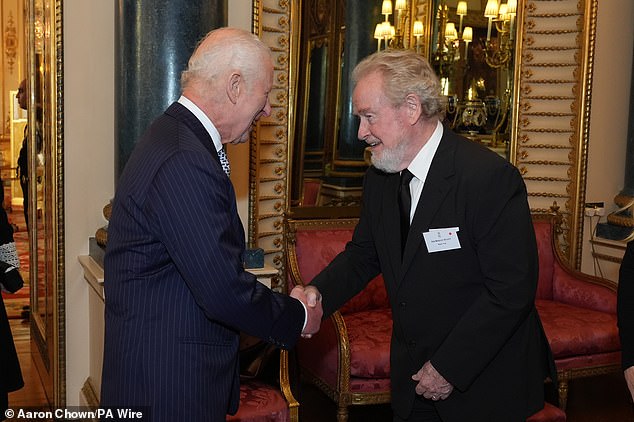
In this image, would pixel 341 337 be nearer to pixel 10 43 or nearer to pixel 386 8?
pixel 386 8

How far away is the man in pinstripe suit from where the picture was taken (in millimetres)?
1896

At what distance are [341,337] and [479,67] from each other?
258 centimetres

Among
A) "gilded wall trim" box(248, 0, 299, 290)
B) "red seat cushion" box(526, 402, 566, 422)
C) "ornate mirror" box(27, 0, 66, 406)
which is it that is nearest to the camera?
"red seat cushion" box(526, 402, 566, 422)

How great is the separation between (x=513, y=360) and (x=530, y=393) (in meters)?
0.13

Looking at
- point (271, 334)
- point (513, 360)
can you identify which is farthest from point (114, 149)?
point (513, 360)

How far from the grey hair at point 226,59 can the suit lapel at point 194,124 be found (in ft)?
0.31

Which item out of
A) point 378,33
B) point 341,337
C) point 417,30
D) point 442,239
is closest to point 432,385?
point 442,239

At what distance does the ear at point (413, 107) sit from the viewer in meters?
2.38

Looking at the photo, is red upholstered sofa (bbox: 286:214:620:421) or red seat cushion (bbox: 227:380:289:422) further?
red upholstered sofa (bbox: 286:214:620:421)

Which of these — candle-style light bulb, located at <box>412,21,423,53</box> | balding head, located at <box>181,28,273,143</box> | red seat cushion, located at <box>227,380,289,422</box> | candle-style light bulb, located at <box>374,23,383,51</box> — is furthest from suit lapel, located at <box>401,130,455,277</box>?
candle-style light bulb, located at <box>412,21,423,53</box>

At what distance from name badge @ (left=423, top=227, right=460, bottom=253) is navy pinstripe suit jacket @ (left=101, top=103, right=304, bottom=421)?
1.81ft

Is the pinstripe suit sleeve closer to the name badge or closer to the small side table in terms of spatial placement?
the name badge

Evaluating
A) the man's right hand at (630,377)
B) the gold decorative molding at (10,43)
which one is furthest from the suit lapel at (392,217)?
the gold decorative molding at (10,43)

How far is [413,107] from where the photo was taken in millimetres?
2391
